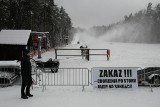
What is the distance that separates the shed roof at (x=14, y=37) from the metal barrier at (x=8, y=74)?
468 cm

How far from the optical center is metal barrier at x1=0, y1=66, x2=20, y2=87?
42.8 feet

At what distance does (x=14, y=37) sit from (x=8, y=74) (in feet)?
20.9

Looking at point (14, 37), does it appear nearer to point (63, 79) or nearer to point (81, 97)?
point (63, 79)

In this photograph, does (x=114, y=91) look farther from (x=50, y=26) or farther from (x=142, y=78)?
(x=50, y=26)

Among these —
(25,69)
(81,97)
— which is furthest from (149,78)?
(25,69)

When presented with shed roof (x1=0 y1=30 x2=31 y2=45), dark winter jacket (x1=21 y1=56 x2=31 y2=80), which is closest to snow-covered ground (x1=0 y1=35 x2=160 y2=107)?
dark winter jacket (x1=21 y1=56 x2=31 y2=80)

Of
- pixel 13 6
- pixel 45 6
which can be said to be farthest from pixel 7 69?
pixel 45 6

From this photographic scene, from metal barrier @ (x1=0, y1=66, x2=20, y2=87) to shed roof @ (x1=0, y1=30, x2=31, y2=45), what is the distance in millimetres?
4684

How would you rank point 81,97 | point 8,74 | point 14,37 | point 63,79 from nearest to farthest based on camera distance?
1. point 81,97
2. point 8,74
3. point 63,79
4. point 14,37

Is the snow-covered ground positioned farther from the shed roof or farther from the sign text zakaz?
the shed roof

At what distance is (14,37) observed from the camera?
19297mm

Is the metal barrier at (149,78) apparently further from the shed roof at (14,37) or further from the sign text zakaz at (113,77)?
the shed roof at (14,37)

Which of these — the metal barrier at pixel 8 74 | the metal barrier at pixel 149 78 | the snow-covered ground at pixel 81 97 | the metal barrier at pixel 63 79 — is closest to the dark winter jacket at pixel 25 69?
the snow-covered ground at pixel 81 97

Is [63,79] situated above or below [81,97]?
above
